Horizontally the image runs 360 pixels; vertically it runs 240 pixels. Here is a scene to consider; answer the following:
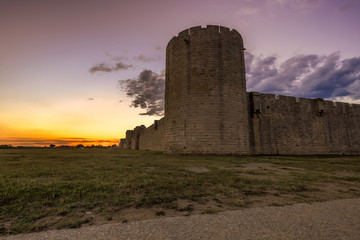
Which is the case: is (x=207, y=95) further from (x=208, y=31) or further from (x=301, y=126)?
(x=301, y=126)

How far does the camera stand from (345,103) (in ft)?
76.9

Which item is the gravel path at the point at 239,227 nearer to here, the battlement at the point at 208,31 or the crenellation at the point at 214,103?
the crenellation at the point at 214,103

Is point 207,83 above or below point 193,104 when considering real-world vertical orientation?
above

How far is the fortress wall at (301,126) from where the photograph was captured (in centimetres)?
1869

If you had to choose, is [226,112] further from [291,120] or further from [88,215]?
[88,215]

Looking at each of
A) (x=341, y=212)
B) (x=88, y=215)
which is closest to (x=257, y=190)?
(x=341, y=212)

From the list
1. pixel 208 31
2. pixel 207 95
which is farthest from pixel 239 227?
pixel 208 31

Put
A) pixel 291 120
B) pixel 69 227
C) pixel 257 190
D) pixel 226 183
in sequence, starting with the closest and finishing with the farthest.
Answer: pixel 69 227 → pixel 257 190 → pixel 226 183 → pixel 291 120

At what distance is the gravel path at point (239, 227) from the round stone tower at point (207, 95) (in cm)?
1193

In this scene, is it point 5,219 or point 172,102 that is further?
point 172,102

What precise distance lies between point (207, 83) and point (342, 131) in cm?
1966

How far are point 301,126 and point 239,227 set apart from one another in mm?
22396

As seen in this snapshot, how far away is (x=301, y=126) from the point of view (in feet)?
67.1

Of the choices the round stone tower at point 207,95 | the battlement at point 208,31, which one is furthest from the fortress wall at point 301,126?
the battlement at point 208,31
